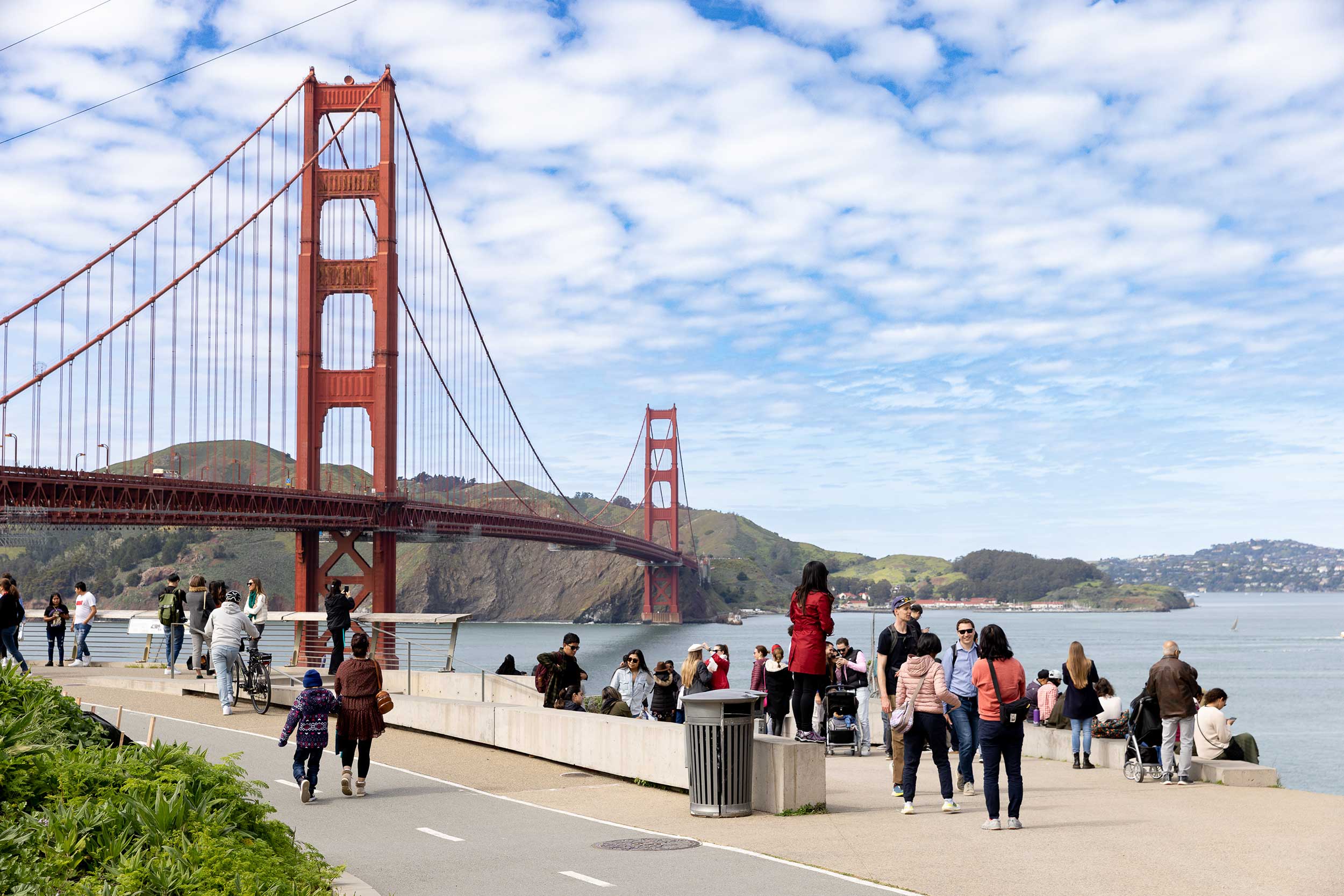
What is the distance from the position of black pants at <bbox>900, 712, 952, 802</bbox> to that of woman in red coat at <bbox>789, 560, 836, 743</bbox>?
3.37 ft

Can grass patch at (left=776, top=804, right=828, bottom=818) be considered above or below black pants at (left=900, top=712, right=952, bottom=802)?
below

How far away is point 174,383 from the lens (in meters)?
49.4

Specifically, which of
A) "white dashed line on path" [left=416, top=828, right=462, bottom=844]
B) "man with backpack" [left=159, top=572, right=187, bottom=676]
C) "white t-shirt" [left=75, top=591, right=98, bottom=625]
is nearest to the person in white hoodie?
"man with backpack" [left=159, top=572, right=187, bottom=676]

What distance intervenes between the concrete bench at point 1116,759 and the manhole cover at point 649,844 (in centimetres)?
507

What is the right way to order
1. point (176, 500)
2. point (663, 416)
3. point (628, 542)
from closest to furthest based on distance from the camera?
point (176, 500) < point (628, 542) < point (663, 416)

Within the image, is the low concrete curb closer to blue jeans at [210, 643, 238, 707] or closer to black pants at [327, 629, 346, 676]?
blue jeans at [210, 643, 238, 707]

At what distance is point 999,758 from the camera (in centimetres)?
976

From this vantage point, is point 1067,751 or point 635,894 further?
point 1067,751

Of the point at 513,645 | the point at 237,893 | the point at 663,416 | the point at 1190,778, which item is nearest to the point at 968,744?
the point at 1190,778

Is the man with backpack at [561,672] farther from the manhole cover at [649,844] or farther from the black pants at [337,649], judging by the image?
the manhole cover at [649,844]

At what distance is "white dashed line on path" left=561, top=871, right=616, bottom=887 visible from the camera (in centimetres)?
795

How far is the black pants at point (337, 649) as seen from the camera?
64.1ft

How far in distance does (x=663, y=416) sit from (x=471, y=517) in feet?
252

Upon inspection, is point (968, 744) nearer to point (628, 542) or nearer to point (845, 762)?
point (845, 762)
